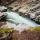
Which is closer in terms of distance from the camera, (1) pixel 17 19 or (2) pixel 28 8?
(1) pixel 17 19

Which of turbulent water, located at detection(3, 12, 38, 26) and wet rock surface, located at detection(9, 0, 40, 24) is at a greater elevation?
wet rock surface, located at detection(9, 0, 40, 24)

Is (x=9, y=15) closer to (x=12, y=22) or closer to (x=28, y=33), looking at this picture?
(x=12, y=22)

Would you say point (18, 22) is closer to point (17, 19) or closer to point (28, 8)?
point (17, 19)

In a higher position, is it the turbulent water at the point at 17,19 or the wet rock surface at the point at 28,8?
the wet rock surface at the point at 28,8

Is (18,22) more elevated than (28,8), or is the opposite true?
(28,8)

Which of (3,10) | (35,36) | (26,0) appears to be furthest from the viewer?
(26,0)

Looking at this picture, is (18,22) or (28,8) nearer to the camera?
(18,22)

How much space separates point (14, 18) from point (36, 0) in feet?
1.22

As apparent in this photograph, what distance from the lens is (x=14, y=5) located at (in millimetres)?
1338

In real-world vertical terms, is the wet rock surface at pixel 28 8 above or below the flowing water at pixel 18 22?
above

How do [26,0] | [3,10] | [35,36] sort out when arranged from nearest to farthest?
[35,36] → [3,10] → [26,0]

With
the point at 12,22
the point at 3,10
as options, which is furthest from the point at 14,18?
the point at 3,10

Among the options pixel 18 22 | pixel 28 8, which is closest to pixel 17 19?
pixel 18 22

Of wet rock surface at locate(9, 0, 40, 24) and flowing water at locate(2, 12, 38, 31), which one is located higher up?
wet rock surface at locate(9, 0, 40, 24)
